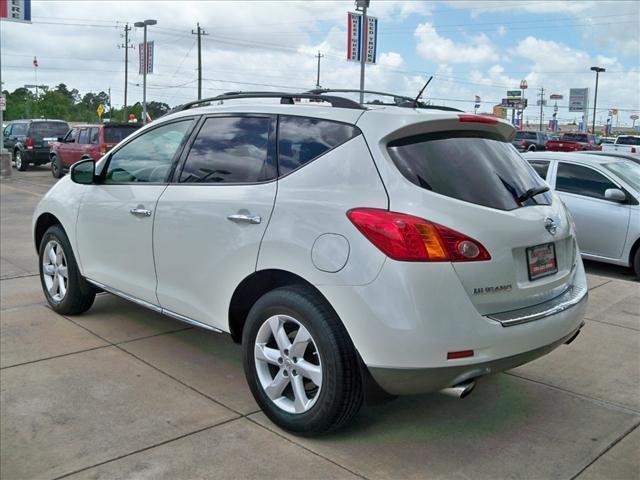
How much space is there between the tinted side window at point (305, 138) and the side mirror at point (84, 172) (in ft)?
6.62

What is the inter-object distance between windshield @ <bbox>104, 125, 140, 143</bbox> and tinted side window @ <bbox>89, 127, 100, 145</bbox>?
0.63 metres

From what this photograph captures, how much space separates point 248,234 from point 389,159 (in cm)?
92

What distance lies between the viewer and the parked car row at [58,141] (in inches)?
739

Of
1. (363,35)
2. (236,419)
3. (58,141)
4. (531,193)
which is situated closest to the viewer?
(531,193)

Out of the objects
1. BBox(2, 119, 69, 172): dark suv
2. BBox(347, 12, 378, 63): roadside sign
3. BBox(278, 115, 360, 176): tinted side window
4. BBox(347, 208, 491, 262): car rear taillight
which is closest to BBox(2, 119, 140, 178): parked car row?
BBox(2, 119, 69, 172): dark suv

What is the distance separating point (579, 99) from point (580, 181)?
118 meters

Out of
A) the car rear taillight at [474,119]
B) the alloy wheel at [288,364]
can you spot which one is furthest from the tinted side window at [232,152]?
the car rear taillight at [474,119]

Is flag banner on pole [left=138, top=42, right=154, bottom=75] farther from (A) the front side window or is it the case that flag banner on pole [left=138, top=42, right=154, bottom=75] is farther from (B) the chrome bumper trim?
(B) the chrome bumper trim

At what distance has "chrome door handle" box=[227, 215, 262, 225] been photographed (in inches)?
140

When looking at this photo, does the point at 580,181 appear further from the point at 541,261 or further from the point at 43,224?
the point at 43,224

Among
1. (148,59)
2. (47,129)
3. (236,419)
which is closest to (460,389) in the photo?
(236,419)

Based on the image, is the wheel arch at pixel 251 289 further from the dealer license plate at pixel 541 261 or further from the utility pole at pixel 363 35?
the utility pole at pixel 363 35

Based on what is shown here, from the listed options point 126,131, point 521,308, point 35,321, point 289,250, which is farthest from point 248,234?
point 126,131

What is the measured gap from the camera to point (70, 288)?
540 cm
